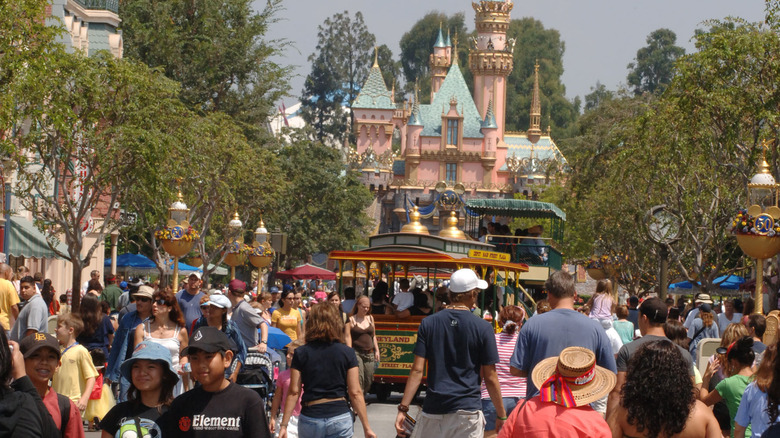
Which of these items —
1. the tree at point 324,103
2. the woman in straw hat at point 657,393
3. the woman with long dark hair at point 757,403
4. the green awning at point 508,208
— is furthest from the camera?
the tree at point 324,103

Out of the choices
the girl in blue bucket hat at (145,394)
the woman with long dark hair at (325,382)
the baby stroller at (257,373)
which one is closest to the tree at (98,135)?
the baby stroller at (257,373)

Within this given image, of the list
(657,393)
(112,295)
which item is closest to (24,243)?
(112,295)

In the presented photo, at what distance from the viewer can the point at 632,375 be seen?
19.6 feet

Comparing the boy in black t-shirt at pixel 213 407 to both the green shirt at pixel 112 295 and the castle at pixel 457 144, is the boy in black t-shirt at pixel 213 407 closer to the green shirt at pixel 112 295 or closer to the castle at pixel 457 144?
the green shirt at pixel 112 295

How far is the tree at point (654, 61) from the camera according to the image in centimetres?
14823

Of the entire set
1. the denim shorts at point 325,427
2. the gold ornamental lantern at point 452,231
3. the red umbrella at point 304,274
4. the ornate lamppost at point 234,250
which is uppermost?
the gold ornamental lantern at point 452,231

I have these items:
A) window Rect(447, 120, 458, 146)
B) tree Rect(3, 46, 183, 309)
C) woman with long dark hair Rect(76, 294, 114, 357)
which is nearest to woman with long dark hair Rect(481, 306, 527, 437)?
woman with long dark hair Rect(76, 294, 114, 357)

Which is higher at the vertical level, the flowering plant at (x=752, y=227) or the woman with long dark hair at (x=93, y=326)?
the flowering plant at (x=752, y=227)

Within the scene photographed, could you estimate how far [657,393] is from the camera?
19.4ft

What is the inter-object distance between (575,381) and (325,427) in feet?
11.8

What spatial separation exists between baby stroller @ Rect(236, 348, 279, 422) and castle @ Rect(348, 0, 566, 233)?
9800cm

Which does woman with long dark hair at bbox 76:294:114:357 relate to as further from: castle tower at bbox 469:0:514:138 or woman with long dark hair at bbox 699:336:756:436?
castle tower at bbox 469:0:514:138

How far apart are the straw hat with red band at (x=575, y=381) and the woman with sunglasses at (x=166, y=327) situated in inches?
235

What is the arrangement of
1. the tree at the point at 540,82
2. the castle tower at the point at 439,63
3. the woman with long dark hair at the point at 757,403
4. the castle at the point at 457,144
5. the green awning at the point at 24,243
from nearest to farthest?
the woman with long dark hair at the point at 757,403, the green awning at the point at 24,243, the castle at the point at 457,144, the castle tower at the point at 439,63, the tree at the point at 540,82
